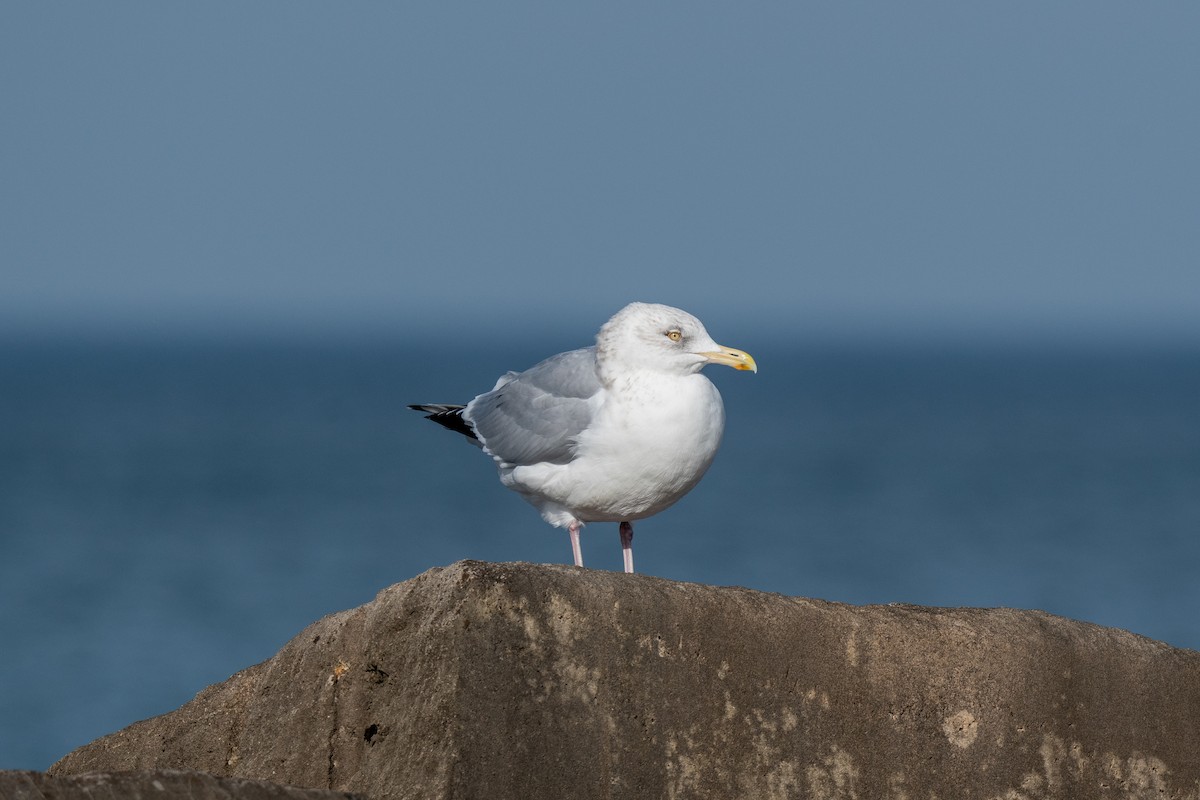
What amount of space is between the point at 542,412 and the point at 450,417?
1.60m

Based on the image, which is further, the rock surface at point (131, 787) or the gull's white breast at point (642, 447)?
the gull's white breast at point (642, 447)

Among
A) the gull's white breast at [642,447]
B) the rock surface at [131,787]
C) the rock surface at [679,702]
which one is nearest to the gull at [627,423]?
the gull's white breast at [642,447]

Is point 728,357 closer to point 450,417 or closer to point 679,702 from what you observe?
point 450,417

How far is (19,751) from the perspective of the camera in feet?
111

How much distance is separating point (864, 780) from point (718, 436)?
271cm

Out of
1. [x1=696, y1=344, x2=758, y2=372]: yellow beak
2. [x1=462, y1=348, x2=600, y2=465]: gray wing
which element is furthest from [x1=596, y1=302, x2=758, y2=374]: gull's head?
[x1=462, y1=348, x2=600, y2=465]: gray wing

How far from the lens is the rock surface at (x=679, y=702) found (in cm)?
590

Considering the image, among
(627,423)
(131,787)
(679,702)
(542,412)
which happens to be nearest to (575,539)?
(542,412)

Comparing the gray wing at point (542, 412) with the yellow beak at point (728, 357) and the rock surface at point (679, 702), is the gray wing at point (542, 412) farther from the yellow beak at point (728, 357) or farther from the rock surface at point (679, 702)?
the rock surface at point (679, 702)

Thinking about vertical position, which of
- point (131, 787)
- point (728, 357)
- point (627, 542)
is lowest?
point (627, 542)

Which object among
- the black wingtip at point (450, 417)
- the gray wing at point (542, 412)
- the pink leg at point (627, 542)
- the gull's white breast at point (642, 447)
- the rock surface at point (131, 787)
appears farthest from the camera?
the black wingtip at point (450, 417)

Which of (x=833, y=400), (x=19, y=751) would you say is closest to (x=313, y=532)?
(x=19, y=751)

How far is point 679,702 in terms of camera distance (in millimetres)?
6195

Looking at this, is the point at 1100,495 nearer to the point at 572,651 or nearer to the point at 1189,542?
the point at 1189,542
